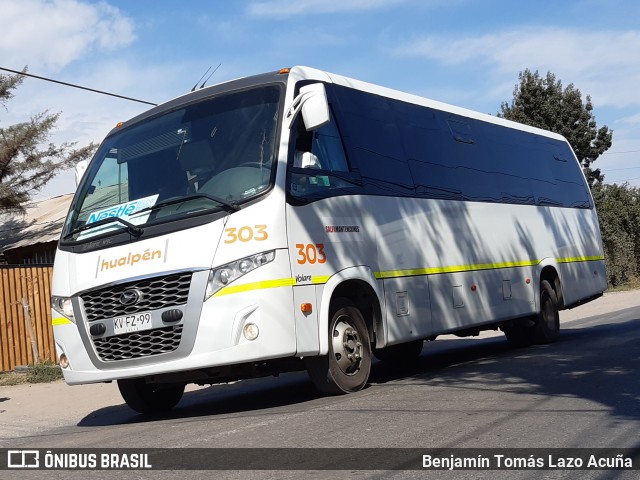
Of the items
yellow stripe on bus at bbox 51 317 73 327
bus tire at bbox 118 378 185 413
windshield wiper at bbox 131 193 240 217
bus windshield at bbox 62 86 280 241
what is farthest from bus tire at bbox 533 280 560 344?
yellow stripe on bus at bbox 51 317 73 327

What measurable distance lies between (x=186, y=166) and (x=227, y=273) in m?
1.36

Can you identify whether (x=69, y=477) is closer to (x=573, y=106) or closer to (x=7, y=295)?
(x=7, y=295)

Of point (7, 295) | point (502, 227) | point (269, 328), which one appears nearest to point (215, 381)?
point (269, 328)

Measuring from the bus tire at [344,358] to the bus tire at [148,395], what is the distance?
1833mm

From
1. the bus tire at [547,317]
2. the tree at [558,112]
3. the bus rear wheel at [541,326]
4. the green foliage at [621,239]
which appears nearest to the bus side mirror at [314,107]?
the bus rear wheel at [541,326]

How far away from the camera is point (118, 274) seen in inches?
323

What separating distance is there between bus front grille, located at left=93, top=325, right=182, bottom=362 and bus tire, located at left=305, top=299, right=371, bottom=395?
1331mm

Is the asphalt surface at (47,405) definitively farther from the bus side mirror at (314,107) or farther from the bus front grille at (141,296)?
the bus side mirror at (314,107)

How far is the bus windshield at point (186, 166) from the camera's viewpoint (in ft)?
27.0

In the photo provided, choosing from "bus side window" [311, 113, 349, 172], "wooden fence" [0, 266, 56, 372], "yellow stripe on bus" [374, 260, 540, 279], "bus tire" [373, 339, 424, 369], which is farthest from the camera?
"wooden fence" [0, 266, 56, 372]

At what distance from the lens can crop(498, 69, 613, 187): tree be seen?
4800cm

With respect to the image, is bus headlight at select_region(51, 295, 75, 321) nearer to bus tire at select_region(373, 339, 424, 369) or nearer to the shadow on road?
the shadow on road

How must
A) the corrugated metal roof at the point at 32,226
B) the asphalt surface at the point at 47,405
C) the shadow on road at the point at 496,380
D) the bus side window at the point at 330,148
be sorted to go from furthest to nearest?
1. the corrugated metal roof at the point at 32,226
2. the asphalt surface at the point at 47,405
3. the bus side window at the point at 330,148
4. the shadow on road at the point at 496,380

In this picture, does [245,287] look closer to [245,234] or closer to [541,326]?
[245,234]
